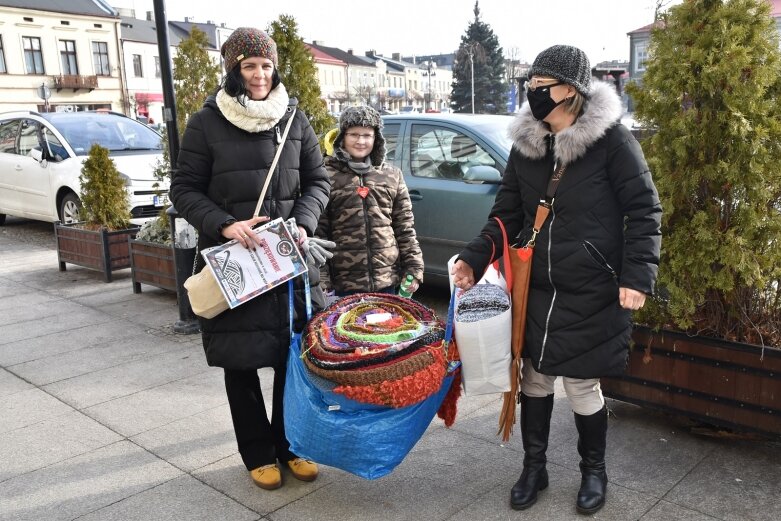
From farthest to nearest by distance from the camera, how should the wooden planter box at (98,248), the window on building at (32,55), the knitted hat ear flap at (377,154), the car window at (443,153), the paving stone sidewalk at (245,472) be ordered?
the window on building at (32,55) → the wooden planter box at (98,248) → the car window at (443,153) → the knitted hat ear flap at (377,154) → the paving stone sidewalk at (245,472)

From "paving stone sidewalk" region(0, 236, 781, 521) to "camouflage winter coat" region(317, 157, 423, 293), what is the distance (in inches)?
36.1

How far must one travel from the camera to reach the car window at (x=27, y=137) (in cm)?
1081

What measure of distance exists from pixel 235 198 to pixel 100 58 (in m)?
53.4

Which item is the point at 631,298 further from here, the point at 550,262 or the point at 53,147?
the point at 53,147

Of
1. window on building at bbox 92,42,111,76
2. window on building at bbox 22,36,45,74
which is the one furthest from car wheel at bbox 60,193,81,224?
window on building at bbox 92,42,111,76

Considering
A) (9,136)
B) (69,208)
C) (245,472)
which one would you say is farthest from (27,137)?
(245,472)

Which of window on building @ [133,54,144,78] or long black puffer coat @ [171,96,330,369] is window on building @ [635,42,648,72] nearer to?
long black puffer coat @ [171,96,330,369]

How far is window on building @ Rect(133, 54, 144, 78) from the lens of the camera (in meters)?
53.7

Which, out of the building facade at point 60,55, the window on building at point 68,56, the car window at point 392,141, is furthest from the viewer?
the window on building at point 68,56

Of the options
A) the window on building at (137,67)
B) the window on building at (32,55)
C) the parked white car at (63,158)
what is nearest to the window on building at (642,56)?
the parked white car at (63,158)

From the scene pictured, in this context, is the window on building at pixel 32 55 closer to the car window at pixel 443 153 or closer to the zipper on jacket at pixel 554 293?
the car window at pixel 443 153

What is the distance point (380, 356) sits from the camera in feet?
9.32

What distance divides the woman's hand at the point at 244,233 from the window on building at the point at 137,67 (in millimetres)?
55706

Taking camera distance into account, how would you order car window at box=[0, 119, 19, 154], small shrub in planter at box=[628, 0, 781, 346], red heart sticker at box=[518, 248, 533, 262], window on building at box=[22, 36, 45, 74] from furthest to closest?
window on building at box=[22, 36, 45, 74] < car window at box=[0, 119, 19, 154] < small shrub in planter at box=[628, 0, 781, 346] < red heart sticker at box=[518, 248, 533, 262]
